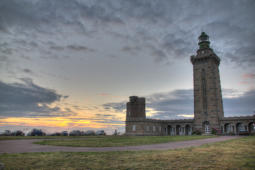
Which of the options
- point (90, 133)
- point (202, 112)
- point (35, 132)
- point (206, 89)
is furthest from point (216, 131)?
point (35, 132)

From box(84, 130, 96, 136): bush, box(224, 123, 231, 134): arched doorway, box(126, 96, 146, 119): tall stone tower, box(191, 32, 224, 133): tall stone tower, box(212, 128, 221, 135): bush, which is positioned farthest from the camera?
box(126, 96, 146, 119): tall stone tower

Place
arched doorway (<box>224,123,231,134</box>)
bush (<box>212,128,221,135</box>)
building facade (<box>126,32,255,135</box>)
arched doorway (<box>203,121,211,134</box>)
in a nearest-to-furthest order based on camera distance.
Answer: bush (<box>212,128,221,135</box>), building facade (<box>126,32,255,135</box>), arched doorway (<box>224,123,231,134</box>), arched doorway (<box>203,121,211,134</box>)

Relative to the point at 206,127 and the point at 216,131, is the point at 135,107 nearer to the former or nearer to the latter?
the point at 206,127

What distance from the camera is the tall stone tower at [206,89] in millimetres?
63628

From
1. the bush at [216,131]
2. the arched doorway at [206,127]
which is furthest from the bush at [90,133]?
the bush at [216,131]

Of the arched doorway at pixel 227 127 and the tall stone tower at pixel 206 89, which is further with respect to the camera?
the tall stone tower at pixel 206 89

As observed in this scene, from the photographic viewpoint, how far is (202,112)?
65.4m

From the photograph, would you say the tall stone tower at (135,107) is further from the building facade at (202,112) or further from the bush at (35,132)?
the bush at (35,132)

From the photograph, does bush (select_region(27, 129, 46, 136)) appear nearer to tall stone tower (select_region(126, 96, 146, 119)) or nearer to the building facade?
the building facade

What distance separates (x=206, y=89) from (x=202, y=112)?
24.4ft

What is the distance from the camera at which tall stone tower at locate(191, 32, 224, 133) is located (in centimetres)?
6363

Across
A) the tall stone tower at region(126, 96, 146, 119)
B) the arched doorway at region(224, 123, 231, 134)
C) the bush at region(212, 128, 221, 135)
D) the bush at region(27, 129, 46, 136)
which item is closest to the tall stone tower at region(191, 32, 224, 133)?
the arched doorway at region(224, 123, 231, 134)

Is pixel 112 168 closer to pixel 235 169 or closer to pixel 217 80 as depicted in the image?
pixel 235 169

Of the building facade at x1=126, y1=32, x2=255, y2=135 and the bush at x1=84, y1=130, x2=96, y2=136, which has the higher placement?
the building facade at x1=126, y1=32, x2=255, y2=135
